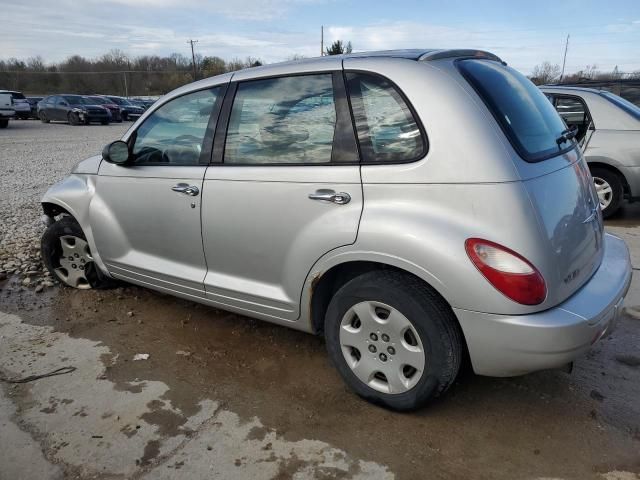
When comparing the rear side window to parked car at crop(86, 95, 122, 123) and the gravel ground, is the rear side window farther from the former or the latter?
parked car at crop(86, 95, 122, 123)

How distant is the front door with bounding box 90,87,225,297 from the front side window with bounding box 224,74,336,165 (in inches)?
8.1

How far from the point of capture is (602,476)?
2229mm

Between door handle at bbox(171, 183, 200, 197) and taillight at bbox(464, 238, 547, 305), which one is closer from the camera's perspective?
taillight at bbox(464, 238, 547, 305)

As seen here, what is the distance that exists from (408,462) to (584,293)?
1.15 m

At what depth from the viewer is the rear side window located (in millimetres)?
2438

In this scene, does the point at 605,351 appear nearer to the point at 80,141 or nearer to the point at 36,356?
the point at 36,356

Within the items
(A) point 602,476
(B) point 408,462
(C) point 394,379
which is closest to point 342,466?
(B) point 408,462

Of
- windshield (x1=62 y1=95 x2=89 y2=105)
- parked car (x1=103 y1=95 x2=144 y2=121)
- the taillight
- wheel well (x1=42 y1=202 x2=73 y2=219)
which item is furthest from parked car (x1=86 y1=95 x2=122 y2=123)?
the taillight

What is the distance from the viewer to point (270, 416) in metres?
2.70

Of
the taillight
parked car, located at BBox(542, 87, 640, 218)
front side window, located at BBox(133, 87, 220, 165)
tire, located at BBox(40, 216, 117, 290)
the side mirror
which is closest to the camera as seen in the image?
the taillight

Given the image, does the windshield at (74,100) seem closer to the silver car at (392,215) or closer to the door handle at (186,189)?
the silver car at (392,215)

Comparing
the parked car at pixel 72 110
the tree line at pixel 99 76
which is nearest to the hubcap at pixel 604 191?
the parked car at pixel 72 110

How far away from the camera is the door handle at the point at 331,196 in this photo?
8.38 feet

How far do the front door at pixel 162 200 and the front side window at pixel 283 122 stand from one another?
205mm
